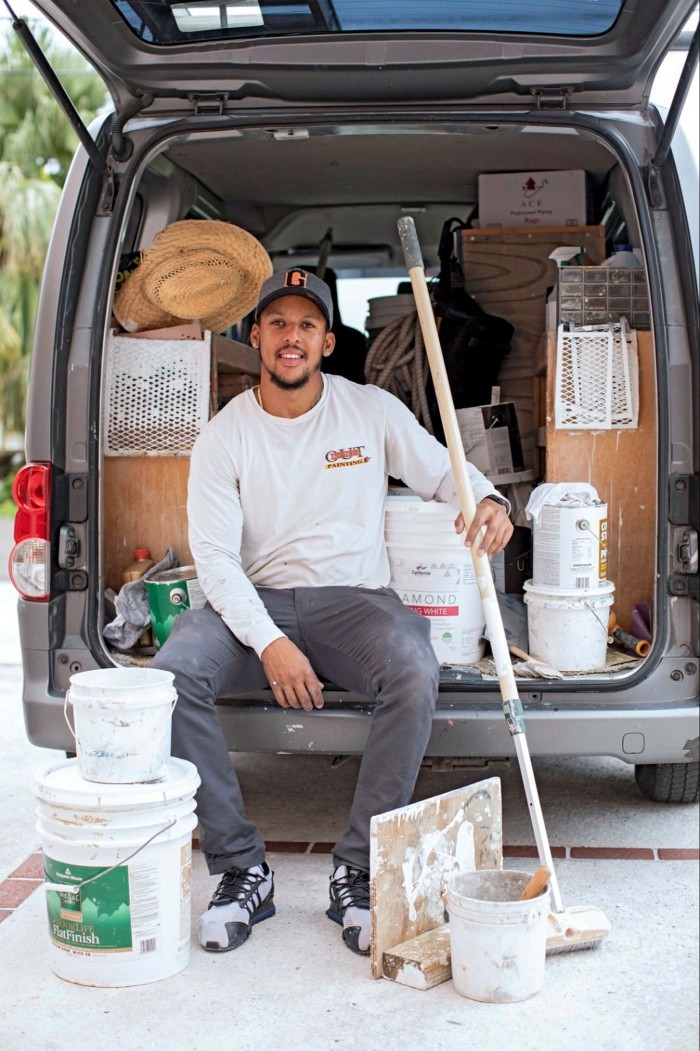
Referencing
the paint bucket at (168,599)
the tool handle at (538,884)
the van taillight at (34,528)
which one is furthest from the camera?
the paint bucket at (168,599)

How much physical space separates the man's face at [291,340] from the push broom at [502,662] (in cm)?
53

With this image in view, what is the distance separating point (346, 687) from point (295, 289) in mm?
1136

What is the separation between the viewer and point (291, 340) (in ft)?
11.6

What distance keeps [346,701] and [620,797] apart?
47.6 inches

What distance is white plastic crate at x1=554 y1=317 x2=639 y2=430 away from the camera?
3.76m

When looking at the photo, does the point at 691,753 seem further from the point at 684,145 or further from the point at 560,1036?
the point at 684,145

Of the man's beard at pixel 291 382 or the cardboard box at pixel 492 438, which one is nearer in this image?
the man's beard at pixel 291 382

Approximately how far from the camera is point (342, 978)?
8.97 ft

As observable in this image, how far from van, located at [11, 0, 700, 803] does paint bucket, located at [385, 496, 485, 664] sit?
0.35ft

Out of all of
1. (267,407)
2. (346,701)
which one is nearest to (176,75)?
(267,407)

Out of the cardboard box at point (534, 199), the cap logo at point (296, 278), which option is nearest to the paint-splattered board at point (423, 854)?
the cap logo at point (296, 278)

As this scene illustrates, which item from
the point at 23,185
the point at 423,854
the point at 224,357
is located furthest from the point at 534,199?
the point at 23,185

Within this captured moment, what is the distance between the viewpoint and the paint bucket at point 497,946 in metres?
2.54

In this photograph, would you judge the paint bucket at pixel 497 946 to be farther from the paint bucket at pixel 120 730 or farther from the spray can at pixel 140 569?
the spray can at pixel 140 569
